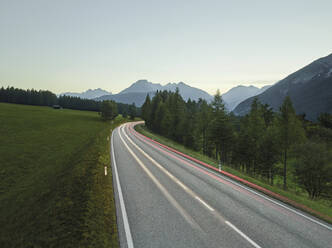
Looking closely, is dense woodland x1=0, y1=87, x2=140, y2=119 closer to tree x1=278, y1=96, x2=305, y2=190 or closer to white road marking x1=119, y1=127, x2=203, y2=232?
tree x1=278, y1=96, x2=305, y2=190

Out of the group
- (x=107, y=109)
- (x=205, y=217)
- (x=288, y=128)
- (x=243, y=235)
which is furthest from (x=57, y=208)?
(x=107, y=109)

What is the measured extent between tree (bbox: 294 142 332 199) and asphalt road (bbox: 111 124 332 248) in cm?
1843

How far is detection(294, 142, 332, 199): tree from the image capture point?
21.9m

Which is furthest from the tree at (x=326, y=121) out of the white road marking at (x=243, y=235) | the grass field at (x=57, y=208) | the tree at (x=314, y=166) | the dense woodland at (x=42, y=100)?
the dense woodland at (x=42, y=100)

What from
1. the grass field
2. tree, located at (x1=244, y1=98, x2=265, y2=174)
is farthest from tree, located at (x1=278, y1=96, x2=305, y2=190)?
the grass field

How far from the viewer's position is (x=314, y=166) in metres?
22.4

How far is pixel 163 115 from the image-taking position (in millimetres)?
53406

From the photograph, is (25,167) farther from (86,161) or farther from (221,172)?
(221,172)

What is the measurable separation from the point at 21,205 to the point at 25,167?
28.9 ft

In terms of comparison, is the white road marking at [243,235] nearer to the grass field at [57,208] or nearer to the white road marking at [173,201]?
the white road marking at [173,201]

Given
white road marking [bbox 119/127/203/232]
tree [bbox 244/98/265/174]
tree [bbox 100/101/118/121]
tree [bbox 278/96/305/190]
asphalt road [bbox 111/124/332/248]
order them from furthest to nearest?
1. tree [bbox 100/101/118/121]
2. tree [bbox 244/98/265/174]
3. tree [bbox 278/96/305/190]
4. white road marking [bbox 119/127/203/232]
5. asphalt road [bbox 111/124/332/248]

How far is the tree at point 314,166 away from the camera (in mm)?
21938

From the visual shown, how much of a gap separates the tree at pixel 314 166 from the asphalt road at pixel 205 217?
18.4 meters

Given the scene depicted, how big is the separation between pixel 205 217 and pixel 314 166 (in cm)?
2434
